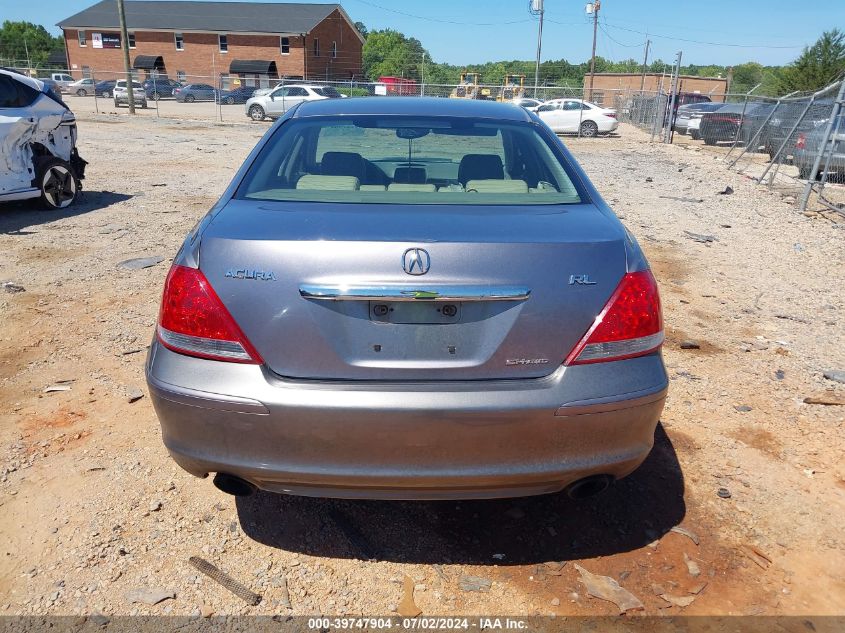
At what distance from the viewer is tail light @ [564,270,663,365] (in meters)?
2.21

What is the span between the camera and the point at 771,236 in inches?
352

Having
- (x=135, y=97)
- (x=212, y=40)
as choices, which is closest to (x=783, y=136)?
(x=135, y=97)

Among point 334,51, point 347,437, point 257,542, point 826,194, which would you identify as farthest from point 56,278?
point 334,51

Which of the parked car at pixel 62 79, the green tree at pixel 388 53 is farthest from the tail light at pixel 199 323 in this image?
the green tree at pixel 388 53

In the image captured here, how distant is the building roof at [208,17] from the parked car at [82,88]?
1261cm

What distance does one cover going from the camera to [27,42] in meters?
89.7

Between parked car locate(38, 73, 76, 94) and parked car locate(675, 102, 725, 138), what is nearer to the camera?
parked car locate(675, 102, 725, 138)

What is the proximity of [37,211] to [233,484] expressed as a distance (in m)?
8.27

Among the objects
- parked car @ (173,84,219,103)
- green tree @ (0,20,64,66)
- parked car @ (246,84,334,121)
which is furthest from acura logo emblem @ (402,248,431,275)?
green tree @ (0,20,64,66)

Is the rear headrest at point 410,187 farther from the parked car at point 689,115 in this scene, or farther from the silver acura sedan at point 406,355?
the parked car at point 689,115

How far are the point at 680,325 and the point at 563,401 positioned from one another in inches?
139

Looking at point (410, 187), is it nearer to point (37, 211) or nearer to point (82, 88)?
point (37, 211)

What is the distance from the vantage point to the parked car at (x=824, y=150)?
1063 cm

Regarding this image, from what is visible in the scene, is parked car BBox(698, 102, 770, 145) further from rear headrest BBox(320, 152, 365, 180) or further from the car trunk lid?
the car trunk lid
